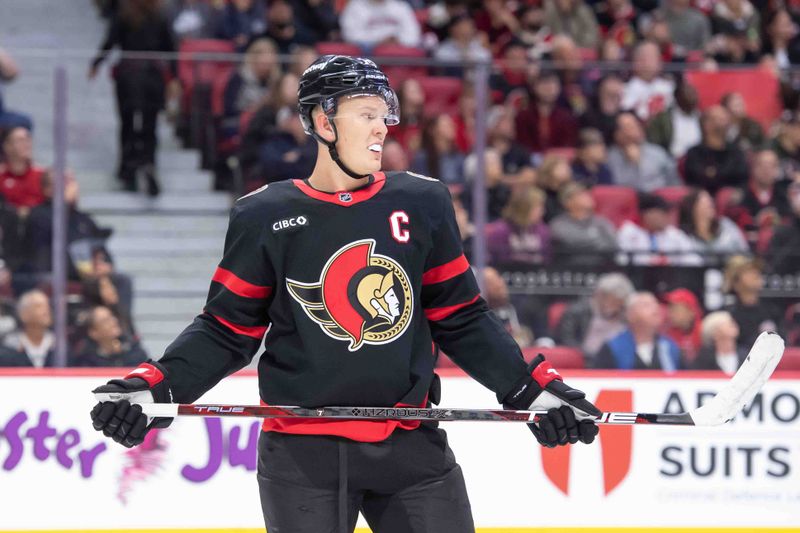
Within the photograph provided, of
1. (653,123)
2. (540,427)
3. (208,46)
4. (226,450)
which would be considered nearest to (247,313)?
(540,427)

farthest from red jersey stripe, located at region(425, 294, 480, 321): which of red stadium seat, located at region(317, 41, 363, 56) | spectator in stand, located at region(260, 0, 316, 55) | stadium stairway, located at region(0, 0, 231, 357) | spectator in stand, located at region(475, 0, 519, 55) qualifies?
spectator in stand, located at region(475, 0, 519, 55)

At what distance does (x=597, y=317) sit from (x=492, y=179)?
0.73 metres

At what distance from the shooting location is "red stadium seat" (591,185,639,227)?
599 cm

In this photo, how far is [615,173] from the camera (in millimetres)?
6016

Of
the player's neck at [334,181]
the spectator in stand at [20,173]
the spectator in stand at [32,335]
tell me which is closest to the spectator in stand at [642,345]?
the spectator in stand at [32,335]

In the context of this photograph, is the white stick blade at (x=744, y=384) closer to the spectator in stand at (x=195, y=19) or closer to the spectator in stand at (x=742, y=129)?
the spectator in stand at (x=742, y=129)

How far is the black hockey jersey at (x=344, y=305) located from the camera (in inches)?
101

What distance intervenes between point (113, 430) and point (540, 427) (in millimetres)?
804

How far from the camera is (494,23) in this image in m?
8.46

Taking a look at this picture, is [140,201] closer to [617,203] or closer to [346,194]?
[617,203]

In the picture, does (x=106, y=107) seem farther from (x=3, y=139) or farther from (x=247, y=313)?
(x=247, y=313)

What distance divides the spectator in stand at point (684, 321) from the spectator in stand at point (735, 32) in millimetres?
3053

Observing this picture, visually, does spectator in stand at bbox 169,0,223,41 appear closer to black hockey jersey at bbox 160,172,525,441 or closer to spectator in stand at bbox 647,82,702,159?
spectator in stand at bbox 647,82,702,159

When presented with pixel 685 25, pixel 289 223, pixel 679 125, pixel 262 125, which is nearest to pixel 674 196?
pixel 679 125
